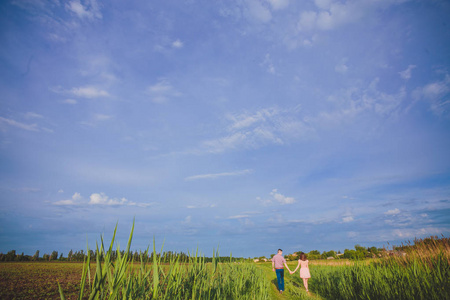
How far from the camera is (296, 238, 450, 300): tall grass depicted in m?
6.79

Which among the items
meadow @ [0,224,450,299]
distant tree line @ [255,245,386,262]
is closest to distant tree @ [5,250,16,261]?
meadow @ [0,224,450,299]

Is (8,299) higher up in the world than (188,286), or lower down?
lower down

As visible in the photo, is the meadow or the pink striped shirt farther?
the pink striped shirt

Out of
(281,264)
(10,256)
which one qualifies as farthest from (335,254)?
(10,256)

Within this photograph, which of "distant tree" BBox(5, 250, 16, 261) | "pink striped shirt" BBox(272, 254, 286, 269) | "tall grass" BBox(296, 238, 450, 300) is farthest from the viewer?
"distant tree" BBox(5, 250, 16, 261)

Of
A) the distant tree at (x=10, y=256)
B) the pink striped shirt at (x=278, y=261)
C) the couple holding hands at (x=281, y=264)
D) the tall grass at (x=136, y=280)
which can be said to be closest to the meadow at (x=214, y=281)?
the tall grass at (x=136, y=280)

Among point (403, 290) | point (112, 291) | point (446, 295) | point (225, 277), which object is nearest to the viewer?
point (112, 291)

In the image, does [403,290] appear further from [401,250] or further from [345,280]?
[401,250]

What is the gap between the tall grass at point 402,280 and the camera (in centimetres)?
679

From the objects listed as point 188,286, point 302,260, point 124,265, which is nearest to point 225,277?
point 188,286

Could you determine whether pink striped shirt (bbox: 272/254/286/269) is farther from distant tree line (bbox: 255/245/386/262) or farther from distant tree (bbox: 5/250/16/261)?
distant tree (bbox: 5/250/16/261)

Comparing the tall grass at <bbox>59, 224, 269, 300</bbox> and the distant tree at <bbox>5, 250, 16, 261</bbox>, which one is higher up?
the tall grass at <bbox>59, 224, 269, 300</bbox>

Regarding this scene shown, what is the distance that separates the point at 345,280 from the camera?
11258 mm

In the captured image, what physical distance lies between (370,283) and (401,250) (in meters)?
5.32
